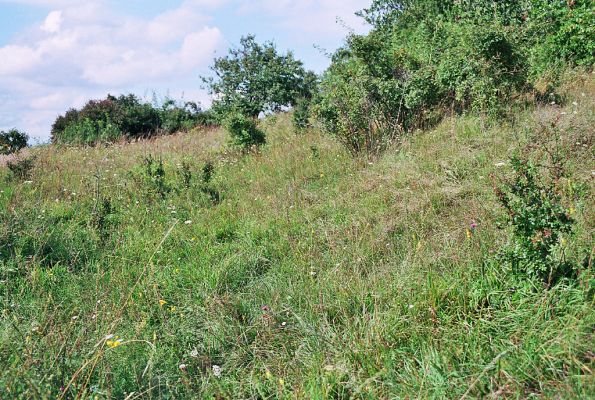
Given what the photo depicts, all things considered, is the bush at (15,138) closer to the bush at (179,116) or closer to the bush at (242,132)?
the bush at (242,132)

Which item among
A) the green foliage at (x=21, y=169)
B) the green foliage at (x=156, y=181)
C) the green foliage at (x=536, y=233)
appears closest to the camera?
the green foliage at (x=536, y=233)

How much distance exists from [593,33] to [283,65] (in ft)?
36.2

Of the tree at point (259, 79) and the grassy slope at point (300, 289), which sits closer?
the grassy slope at point (300, 289)

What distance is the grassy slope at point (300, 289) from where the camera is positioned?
8.75 ft

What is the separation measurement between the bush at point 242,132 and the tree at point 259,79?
867cm

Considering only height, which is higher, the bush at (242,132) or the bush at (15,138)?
the bush at (15,138)

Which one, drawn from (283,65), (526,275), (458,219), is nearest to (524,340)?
(526,275)

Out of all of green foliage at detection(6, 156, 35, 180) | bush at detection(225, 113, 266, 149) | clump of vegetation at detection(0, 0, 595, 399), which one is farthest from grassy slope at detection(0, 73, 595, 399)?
bush at detection(225, 113, 266, 149)

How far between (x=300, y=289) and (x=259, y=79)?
49.9 feet

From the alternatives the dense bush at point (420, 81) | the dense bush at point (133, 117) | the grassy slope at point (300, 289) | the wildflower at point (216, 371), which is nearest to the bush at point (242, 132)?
the dense bush at point (420, 81)

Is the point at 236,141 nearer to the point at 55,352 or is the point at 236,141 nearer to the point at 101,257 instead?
the point at 101,257

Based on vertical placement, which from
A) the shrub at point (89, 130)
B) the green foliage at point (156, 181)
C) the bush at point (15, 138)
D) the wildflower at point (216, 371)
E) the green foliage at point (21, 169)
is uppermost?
the shrub at point (89, 130)

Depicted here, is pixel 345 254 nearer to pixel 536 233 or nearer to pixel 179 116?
pixel 536 233

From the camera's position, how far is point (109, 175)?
308 inches
